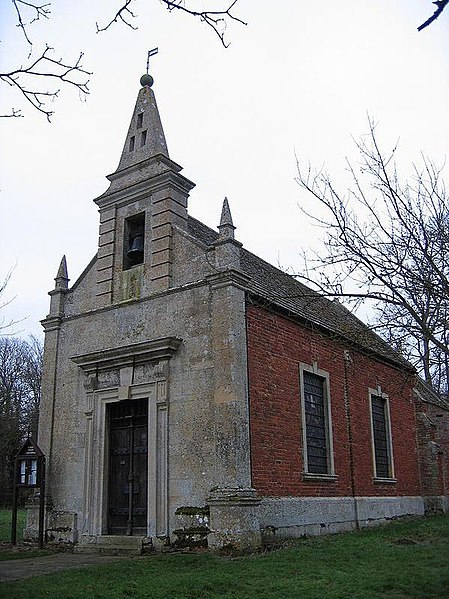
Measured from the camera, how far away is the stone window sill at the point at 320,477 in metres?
15.1

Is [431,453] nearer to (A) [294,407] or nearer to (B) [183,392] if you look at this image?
(A) [294,407]

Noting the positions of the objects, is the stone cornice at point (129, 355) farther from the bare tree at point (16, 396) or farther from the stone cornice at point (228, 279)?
the bare tree at point (16, 396)

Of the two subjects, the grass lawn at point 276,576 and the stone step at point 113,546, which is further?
the stone step at point 113,546

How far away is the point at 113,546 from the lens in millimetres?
13773

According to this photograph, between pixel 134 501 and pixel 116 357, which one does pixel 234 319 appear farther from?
pixel 134 501

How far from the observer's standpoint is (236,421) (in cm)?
1288

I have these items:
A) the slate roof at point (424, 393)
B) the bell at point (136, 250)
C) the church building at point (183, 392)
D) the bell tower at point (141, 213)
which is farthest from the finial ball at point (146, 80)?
the slate roof at point (424, 393)

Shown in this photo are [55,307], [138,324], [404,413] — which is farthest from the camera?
[404,413]

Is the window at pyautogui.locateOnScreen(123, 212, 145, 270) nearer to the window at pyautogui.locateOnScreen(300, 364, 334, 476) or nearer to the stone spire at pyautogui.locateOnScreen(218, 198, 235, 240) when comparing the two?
the stone spire at pyautogui.locateOnScreen(218, 198, 235, 240)

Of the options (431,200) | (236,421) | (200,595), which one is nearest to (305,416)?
(236,421)

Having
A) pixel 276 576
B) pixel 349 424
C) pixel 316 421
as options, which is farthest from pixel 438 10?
pixel 349 424

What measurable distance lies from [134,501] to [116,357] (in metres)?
3.38

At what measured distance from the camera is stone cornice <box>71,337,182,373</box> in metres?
14.2

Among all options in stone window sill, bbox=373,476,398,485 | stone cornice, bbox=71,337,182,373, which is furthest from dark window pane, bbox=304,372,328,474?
stone cornice, bbox=71,337,182,373
